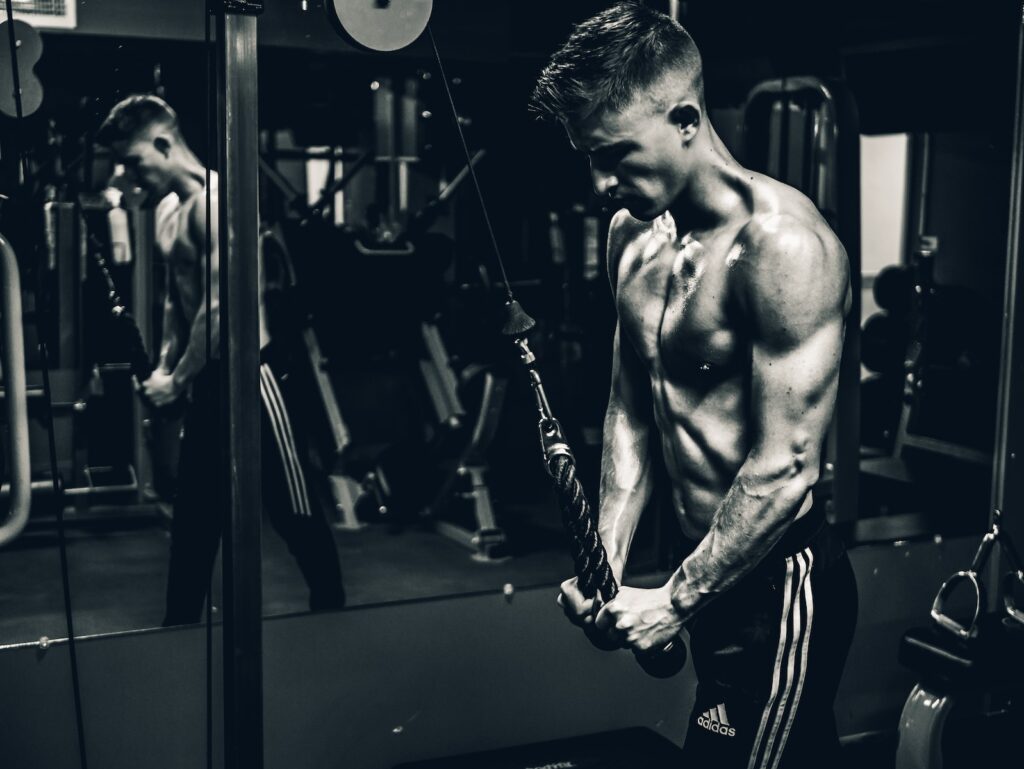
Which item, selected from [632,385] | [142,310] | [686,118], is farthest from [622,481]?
[142,310]

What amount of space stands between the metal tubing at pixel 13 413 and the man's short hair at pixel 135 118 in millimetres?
1105

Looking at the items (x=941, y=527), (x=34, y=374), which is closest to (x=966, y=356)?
(x=941, y=527)

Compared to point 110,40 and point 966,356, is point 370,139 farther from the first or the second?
Result: point 966,356

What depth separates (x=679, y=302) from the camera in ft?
6.10

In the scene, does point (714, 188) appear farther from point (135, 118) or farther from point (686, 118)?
point (135, 118)

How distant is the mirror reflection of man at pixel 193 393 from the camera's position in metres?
3.05

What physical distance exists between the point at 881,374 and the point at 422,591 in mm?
2035

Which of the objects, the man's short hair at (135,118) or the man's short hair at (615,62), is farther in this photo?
the man's short hair at (135,118)

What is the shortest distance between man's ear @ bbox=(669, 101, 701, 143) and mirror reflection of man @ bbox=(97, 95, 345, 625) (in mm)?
1594

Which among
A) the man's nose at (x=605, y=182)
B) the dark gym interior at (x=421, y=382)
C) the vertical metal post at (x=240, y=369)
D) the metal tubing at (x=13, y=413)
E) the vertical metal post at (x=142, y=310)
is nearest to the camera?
the vertical metal post at (x=240, y=369)

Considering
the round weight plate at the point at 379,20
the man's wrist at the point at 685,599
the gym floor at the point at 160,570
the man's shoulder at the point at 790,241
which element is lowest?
the gym floor at the point at 160,570

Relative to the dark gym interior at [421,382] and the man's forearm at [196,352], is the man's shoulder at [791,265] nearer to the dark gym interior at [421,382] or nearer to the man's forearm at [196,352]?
the dark gym interior at [421,382]

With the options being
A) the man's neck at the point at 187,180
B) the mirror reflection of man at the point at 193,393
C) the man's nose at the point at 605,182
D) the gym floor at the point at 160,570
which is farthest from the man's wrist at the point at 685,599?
the man's neck at the point at 187,180

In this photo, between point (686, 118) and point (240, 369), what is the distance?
29.3 inches
